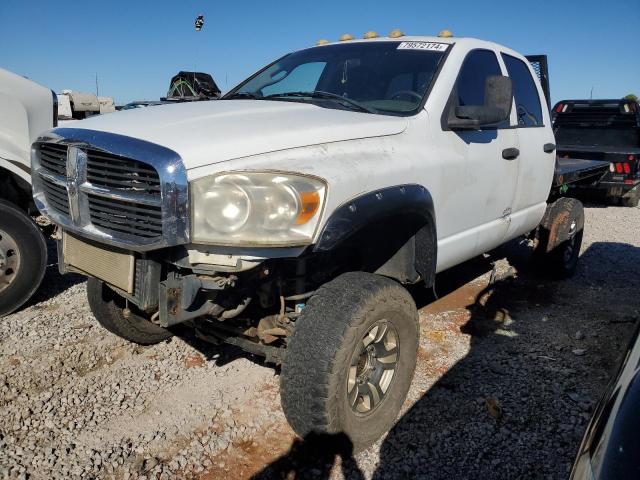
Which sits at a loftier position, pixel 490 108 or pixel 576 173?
pixel 490 108

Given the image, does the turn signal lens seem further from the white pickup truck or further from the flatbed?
the flatbed

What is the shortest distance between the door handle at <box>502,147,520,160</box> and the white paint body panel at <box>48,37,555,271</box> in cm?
4

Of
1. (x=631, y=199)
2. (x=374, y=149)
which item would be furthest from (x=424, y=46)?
→ (x=631, y=199)

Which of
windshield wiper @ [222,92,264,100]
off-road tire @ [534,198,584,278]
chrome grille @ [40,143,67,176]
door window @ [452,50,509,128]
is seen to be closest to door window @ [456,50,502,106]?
door window @ [452,50,509,128]

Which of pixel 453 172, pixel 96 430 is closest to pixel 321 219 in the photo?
pixel 453 172

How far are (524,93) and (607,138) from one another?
7.88 metres

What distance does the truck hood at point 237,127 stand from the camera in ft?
6.91

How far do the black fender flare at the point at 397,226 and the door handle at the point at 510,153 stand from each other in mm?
1111

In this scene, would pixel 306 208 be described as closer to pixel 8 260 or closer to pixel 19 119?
pixel 8 260

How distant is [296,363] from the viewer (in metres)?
2.28

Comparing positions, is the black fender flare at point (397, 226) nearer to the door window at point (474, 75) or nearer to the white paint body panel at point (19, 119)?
the door window at point (474, 75)

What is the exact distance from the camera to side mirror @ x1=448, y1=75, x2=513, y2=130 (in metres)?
2.98

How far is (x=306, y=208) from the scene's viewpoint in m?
2.10

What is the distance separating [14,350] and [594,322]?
4.57 metres
